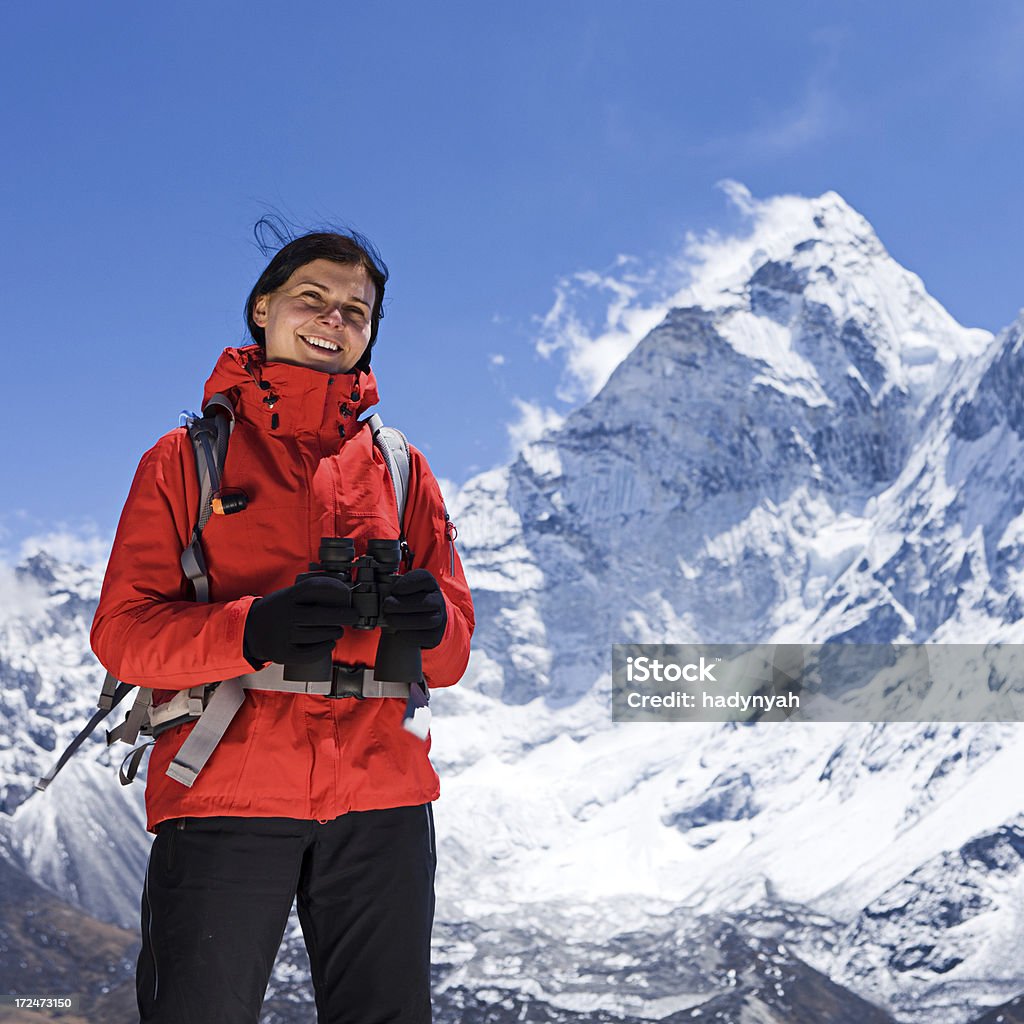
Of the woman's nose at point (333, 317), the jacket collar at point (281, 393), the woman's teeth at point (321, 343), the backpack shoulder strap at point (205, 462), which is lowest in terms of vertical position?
the backpack shoulder strap at point (205, 462)

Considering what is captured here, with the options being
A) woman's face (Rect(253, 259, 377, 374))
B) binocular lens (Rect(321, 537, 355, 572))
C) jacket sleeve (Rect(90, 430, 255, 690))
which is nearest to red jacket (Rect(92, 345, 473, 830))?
jacket sleeve (Rect(90, 430, 255, 690))

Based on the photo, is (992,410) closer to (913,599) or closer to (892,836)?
(913,599)

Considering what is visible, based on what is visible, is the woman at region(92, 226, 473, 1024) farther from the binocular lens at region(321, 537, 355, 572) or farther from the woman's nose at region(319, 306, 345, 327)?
the woman's nose at region(319, 306, 345, 327)

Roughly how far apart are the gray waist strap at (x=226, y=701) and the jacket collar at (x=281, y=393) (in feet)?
2.22

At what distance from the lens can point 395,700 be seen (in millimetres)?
2789

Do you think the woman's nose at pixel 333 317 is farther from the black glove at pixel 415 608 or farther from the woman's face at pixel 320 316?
the black glove at pixel 415 608

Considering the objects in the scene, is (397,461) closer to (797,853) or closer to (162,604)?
(162,604)

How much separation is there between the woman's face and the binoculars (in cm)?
70

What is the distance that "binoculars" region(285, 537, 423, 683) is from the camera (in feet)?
8.30

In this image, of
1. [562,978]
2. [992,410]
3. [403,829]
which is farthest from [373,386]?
[992,410]

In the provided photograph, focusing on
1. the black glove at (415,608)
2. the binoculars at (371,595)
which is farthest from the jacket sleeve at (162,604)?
the black glove at (415,608)

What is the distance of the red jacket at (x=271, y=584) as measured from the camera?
259cm

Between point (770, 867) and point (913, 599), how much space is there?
53.5m

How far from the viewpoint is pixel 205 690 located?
267 cm
